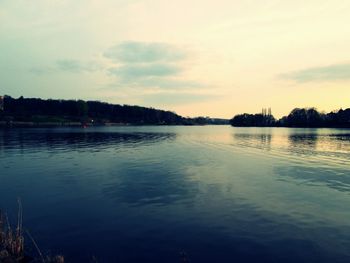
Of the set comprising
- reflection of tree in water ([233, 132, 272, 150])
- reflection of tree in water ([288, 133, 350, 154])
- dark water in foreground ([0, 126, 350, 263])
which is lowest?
Result: dark water in foreground ([0, 126, 350, 263])

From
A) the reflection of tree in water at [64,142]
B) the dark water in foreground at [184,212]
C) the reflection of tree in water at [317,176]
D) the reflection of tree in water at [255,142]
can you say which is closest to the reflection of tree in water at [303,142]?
the reflection of tree in water at [255,142]

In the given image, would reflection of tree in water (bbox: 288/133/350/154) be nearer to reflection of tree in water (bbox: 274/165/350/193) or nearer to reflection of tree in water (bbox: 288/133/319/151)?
reflection of tree in water (bbox: 288/133/319/151)

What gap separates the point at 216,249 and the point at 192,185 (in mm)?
15787

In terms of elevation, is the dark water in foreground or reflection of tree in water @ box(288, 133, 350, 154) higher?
reflection of tree in water @ box(288, 133, 350, 154)

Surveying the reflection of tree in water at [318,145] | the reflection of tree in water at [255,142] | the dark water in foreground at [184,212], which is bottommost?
the dark water in foreground at [184,212]

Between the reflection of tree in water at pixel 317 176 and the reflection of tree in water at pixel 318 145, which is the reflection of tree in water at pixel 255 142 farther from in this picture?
the reflection of tree in water at pixel 317 176

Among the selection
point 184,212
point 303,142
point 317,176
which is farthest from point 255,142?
point 184,212

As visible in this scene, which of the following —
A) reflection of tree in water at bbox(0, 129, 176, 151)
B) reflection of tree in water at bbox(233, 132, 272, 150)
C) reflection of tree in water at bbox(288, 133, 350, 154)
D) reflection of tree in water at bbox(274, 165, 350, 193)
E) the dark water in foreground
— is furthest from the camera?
reflection of tree in water at bbox(233, 132, 272, 150)

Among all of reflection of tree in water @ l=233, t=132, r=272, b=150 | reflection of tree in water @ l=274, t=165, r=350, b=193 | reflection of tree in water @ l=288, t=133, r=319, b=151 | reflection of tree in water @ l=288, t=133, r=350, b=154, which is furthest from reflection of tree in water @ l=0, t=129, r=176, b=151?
reflection of tree in water @ l=274, t=165, r=350, b=193

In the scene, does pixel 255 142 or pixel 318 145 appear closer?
pixel 318 145

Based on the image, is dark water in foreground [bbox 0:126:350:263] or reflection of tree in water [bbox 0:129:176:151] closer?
dark water in foreground [bbox 0:126:350:263]

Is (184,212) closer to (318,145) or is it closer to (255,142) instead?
(318,145)

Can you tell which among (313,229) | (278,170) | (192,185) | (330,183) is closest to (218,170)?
(278,170)

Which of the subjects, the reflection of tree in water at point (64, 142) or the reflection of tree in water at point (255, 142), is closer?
the reflection of tree in water at point (64, 142)
